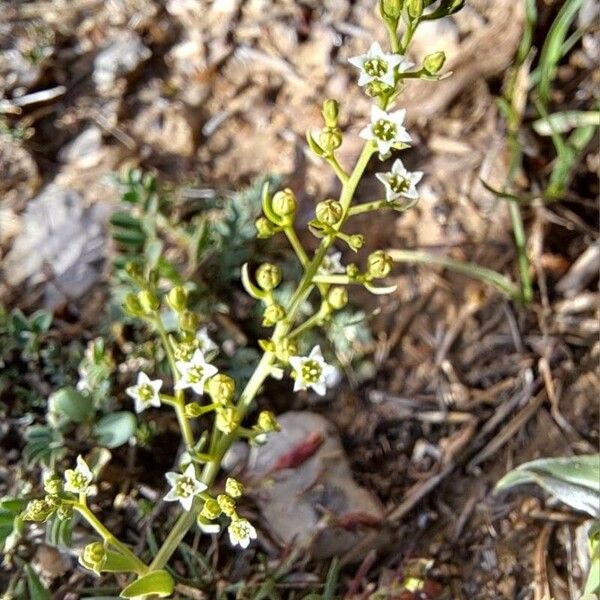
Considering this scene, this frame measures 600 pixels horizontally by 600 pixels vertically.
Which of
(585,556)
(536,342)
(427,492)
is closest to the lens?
(585,556)

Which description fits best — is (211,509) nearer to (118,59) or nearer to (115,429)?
(115,429)

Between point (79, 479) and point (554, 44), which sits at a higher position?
point (554, 44)

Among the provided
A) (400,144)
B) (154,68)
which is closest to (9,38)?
(154,68)

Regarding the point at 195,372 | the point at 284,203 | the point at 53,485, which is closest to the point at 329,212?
the point at 284,203

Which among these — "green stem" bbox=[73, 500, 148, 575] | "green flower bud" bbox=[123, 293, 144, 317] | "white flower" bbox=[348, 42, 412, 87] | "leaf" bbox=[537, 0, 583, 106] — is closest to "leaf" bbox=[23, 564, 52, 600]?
"green stem" bbox=[73, 500, 148, 575]

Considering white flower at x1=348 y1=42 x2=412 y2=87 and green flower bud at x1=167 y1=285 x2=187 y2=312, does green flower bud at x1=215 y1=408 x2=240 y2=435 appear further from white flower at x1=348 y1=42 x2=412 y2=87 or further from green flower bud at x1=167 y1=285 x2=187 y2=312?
white flower at x1=348 y1=42 x2=412 y2=87

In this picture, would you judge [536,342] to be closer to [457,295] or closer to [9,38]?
[457,295]
